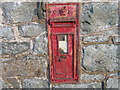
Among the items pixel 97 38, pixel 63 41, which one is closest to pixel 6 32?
pixel 63 41

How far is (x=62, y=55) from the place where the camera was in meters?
1.72

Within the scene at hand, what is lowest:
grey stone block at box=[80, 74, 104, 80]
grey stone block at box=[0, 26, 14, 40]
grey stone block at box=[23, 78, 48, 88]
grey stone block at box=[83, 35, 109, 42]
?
grey stone block at box=[23, 78, 48, 88]

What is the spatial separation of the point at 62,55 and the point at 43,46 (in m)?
0.19

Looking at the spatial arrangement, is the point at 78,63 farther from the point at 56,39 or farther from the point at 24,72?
the point at 24,72

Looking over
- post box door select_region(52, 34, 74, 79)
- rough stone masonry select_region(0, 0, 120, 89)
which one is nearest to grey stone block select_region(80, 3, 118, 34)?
rough stone masonry select_region(0, 0, 120, 89)

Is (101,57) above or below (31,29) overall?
below

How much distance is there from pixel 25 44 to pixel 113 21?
2.58 feet

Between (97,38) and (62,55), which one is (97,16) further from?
(62,55)

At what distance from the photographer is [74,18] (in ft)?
5.39

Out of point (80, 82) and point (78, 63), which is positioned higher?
point (78, 63)

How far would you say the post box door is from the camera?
1.69 metres

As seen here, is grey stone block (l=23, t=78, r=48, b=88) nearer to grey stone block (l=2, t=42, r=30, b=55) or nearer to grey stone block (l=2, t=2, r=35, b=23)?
grey stone block (l=2, t=42, r=30, b=55)

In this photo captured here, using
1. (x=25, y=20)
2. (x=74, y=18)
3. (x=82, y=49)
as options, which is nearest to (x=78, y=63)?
(x=82, y=49)

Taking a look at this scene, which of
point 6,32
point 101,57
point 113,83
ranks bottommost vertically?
Answer: point 113,83
